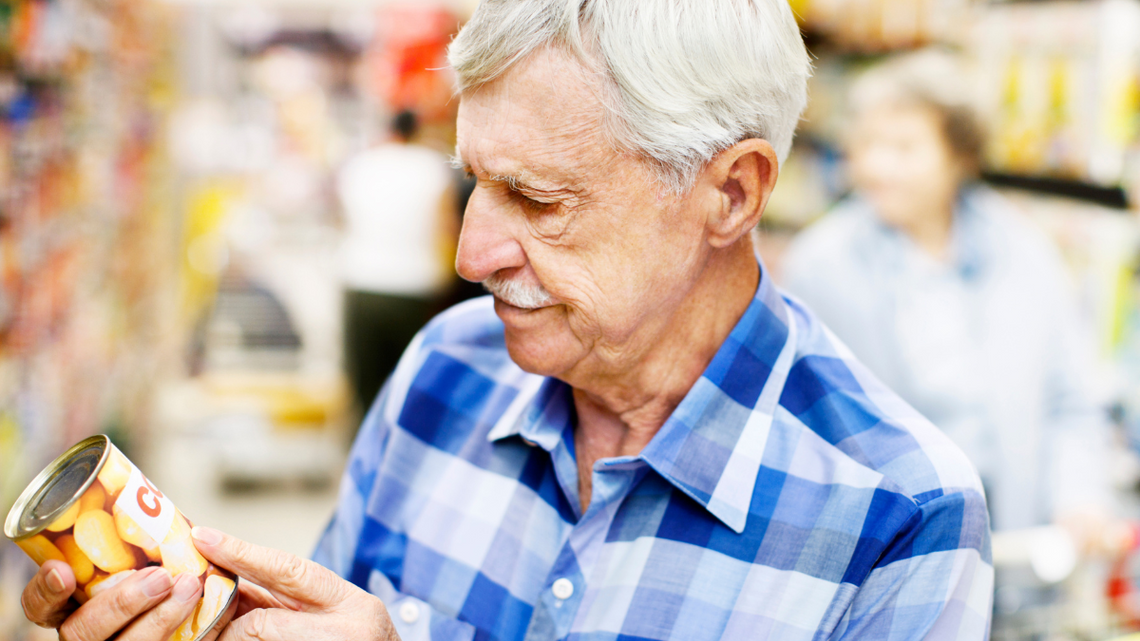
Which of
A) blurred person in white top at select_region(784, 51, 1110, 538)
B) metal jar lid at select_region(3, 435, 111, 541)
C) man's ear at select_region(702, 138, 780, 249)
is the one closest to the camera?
metal jar lid at select_region(3, 435, 111, 541)

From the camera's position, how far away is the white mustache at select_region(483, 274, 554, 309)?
981 millimetres

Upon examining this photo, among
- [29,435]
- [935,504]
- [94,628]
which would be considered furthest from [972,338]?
[29,435]

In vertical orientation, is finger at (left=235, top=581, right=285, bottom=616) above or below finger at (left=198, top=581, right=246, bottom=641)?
below

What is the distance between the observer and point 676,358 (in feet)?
3.46

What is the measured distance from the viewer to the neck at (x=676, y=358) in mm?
1040

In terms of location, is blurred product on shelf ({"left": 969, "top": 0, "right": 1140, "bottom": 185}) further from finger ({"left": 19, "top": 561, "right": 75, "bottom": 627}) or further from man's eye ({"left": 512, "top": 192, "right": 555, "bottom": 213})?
finger ({"left": 19, "top": 561, "right": 75, "bottom": 627})

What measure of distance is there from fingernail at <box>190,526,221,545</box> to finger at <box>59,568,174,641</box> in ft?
0.15

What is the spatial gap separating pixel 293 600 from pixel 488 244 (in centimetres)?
42

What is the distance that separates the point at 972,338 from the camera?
2.30 metres

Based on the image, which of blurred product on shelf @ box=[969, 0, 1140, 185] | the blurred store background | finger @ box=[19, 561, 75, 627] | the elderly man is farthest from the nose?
blurred product on shelf @ box=[969, 0, 1140, 185]

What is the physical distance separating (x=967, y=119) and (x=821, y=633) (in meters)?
1.91

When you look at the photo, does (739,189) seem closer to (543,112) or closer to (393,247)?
(543,112)

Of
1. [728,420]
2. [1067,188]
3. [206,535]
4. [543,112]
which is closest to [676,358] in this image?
[728,420]

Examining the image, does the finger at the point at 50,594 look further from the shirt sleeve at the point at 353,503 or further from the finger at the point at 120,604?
the shirt sleeve at the point at 353,503
